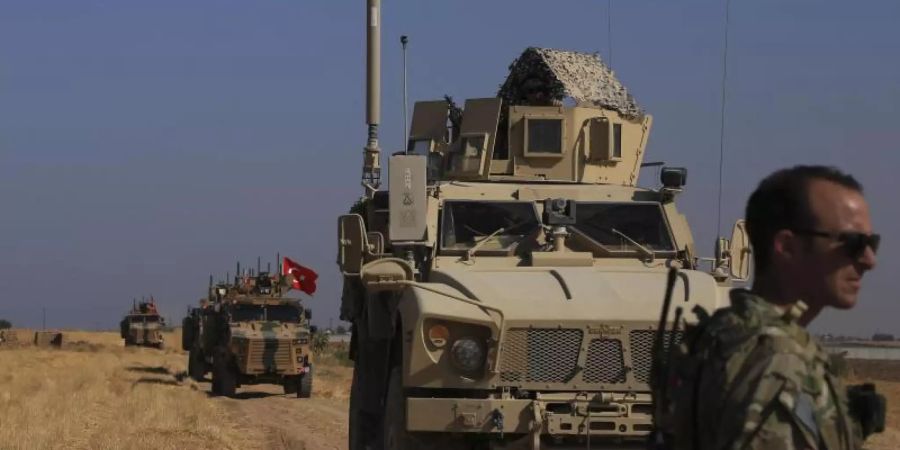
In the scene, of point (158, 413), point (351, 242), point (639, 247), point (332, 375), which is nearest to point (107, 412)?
point (158, 413)

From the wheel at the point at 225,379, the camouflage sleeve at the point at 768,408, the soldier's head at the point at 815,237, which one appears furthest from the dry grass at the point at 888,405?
the wheel at the point at 225,379

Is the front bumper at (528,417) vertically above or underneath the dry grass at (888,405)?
above

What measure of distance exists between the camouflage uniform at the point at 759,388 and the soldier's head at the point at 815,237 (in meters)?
0.08

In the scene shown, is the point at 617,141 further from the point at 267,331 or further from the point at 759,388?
the point at 267,331

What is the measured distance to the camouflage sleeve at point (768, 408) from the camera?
261cm

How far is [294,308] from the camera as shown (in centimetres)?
2881

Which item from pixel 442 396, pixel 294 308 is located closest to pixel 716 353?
pixel 442 396

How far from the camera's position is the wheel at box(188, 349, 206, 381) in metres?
33.5

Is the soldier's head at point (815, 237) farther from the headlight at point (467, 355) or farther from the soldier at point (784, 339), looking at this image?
the headlight at point (467, 355)

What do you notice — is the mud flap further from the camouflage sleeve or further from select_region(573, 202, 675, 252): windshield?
the camouflage sleeve

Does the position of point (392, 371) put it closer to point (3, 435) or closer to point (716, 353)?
point (716, 353)

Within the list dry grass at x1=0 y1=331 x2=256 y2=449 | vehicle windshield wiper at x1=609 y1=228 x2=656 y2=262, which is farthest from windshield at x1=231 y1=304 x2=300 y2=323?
vehicle windshield wiper at x1=609 y1=228 x2=656 y2=262

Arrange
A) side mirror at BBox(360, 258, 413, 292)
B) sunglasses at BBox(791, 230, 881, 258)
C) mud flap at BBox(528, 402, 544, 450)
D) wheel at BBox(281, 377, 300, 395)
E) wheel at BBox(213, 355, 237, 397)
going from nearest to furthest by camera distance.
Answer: sunglasses at BBox(791, 230, 881, 258), mud flap at BBox(528, 402, 544, 450), side mirror at BBox(360, 258, 413, 292), wheel at BBox(281, 377, 300, 395), wheel at BBox(213, 355, 237, 397)

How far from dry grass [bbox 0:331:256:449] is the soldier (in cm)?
1127
